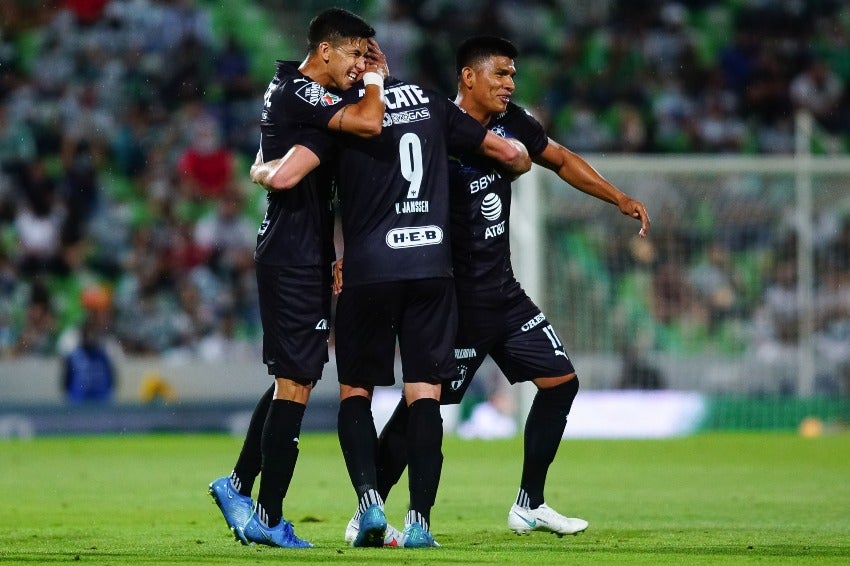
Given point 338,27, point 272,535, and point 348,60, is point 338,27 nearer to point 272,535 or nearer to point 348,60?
point 348,60

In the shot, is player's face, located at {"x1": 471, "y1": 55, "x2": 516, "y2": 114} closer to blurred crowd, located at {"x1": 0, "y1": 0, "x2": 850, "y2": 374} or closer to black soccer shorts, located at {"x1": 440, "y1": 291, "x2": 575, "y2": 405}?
black soccer shorts, located at {"x1": 440, "y1": 291, "x2": 575, "y2": 405}

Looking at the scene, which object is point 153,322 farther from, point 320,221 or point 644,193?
point 320,221

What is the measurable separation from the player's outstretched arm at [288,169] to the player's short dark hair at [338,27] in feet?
1.75

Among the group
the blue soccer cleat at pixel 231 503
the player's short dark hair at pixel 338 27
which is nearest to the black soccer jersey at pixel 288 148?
the player's short dark hair at pixel 338 27

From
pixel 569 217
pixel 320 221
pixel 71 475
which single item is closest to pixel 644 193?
pixel 569 217

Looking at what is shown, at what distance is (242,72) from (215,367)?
18.4ft

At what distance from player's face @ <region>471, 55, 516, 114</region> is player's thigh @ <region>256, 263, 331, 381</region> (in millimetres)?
1285

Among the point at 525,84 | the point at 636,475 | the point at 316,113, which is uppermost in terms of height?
the point at 525,84

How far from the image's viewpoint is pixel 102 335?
18.3 metres

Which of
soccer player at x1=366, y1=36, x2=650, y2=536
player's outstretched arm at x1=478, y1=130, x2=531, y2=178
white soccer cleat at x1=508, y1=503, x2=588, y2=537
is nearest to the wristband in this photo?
player's outstretched arm at x1=478, y1=130, x2=531, y2=178

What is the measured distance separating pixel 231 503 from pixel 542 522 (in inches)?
59.3

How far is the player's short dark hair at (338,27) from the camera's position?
687 cm

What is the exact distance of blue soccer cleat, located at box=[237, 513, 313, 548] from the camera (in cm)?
675

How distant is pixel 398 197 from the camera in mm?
6797
